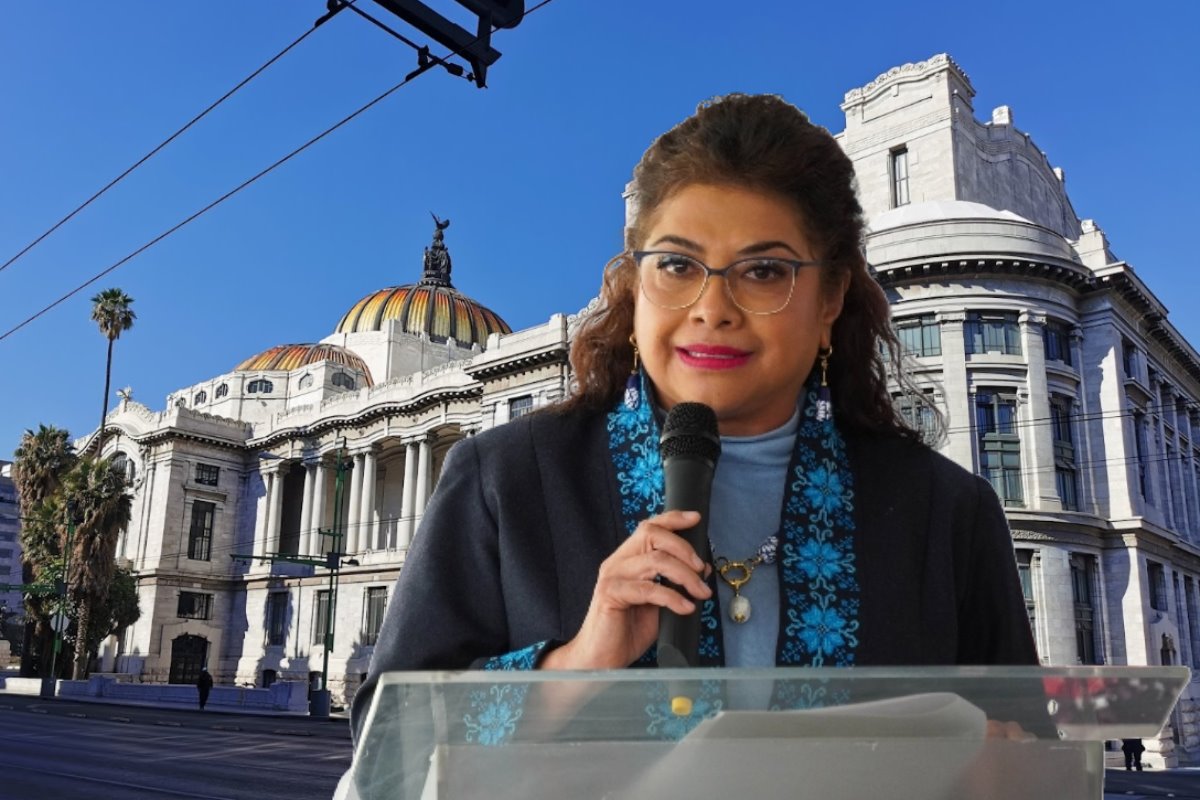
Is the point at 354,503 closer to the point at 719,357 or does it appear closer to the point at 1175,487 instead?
the point at 1175,487

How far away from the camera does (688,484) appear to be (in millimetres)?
1605

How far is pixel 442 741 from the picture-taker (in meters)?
1.07

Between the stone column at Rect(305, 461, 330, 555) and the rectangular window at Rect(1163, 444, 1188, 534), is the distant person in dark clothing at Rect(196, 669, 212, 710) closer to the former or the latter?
the stone column at Rect(305, 461, 330, 555)

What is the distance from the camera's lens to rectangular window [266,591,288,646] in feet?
166

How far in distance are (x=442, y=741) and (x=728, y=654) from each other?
86 cm

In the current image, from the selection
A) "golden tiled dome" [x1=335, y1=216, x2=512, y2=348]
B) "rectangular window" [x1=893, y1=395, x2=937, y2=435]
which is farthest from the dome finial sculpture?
"rectangular window" [x1=893, y1=395, x2=937, y2=435]

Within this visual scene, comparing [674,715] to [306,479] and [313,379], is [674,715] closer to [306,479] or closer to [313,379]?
[306,479]

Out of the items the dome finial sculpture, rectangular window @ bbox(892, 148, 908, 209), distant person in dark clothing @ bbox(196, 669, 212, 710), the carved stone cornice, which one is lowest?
distant person in dark clothing @ bbox(196, 669, 212, 710)

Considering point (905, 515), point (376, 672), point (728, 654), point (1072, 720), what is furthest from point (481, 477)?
point (1072, 720)

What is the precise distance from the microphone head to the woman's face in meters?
0.19

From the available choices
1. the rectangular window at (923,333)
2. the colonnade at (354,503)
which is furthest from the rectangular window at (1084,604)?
the colonnade at (354,503)

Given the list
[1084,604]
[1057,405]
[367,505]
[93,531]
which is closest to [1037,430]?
[1057,405]

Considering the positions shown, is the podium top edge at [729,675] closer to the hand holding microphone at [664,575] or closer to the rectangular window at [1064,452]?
the hand holding microphone at [664,575]

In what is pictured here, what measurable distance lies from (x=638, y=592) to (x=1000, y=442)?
106ft
